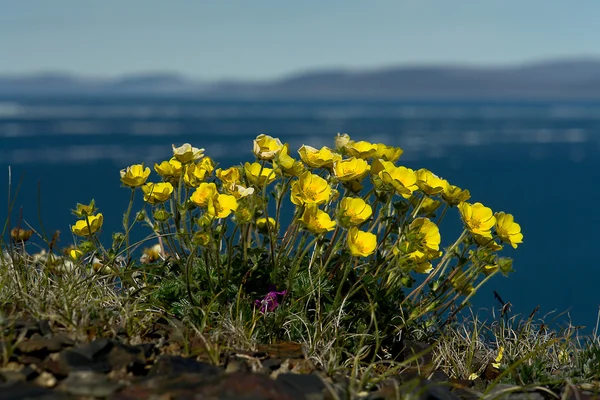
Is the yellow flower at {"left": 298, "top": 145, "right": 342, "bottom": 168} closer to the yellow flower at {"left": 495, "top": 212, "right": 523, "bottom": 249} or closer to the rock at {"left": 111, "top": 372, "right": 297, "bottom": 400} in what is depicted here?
the yellow flower at {"left": 495, "top": 212, "right": 523, "bottom": 249}

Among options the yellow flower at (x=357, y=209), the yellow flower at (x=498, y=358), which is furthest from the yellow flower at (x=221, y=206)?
the yellow flower at (x=498, y=358)

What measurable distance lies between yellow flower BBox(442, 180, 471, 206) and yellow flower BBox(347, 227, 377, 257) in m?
0.45

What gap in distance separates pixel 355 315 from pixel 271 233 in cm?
57

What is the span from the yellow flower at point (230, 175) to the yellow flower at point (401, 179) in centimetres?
73

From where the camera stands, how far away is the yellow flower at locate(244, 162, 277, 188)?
3793mm

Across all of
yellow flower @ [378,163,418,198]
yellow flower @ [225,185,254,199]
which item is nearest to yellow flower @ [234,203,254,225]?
yellow flower @ [225,185,254,199]

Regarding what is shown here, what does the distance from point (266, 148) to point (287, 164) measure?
18 centimetres

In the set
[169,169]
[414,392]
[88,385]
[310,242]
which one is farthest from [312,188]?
[88,385]

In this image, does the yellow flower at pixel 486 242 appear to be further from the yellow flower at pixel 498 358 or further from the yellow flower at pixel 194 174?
the yellow flower at pixel 194 174

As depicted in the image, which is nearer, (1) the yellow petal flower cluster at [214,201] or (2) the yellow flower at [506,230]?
(1) the yellow petal flower cluster at [214,201]

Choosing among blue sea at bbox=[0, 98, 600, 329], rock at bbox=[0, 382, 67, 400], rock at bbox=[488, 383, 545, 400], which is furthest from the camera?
blue sea at bbox=[0, 98, 600, 329]

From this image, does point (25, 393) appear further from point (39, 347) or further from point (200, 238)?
point (200, 238)

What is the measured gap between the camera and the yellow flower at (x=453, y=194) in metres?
3.76

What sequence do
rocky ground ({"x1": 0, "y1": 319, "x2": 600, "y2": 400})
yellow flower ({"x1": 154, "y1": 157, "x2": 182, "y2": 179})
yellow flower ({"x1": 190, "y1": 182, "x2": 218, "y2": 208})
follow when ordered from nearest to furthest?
rocky ground ({"x1": 0, "y1": 319, "x2": 600, "y2": 400})
yellow flower ({"x1": 190, "y1": 182, "x2": 218, "y2": 208})
yellow flower ({"x1": 154, "y1": 157, "x2": 182, "y2": 179})
